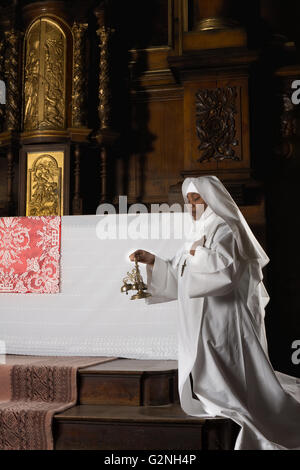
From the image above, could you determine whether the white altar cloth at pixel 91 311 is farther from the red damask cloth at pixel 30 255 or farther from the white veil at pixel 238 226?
the white veil at pixel 238 226

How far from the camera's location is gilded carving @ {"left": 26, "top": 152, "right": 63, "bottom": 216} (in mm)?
6141

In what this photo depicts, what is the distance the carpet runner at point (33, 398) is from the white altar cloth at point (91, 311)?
42cm

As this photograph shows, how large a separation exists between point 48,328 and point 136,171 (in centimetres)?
224

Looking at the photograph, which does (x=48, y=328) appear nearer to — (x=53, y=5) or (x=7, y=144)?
(x=7, y=144)

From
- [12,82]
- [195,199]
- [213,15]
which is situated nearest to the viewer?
[195,199]

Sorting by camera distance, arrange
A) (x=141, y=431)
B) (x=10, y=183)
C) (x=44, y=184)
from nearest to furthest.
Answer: (x=141, y=431) → (x=44, y=184) → (x=10, y=183)

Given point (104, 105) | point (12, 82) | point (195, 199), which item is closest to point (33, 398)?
point (195, 199)

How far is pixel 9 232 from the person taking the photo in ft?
17.1

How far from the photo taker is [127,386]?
13.3 ft

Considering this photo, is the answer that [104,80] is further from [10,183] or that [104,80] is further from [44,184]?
[10,183]

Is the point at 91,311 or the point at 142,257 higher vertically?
the point at 142,257

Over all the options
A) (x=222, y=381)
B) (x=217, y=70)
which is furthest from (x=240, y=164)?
(x=222, y=381)

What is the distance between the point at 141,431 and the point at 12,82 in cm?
408

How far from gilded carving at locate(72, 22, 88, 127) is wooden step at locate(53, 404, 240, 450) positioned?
10.8 feet
